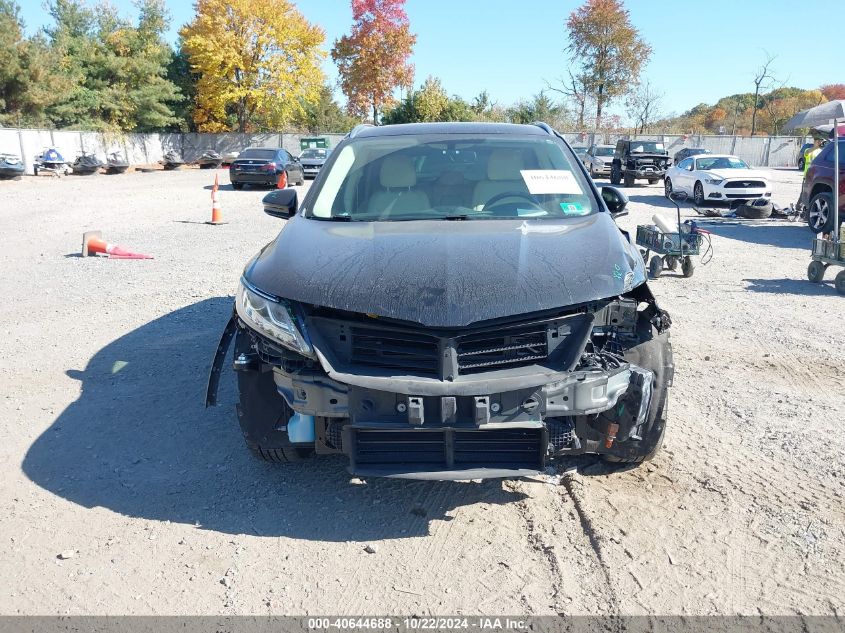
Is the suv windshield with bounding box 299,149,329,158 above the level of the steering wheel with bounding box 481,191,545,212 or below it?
below

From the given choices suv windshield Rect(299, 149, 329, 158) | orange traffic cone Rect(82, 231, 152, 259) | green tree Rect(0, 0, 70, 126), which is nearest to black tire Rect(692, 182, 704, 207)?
orange traffic cone Rect(82, 231, 152, 259)

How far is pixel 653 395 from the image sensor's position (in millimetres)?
3400

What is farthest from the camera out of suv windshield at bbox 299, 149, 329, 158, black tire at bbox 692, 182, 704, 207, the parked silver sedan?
suv windshield at bbox 299, 149, 329, 158

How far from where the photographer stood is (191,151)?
51.3m

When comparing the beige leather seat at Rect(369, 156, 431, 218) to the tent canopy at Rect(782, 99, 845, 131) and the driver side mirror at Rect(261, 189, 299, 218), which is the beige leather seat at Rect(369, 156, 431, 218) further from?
the tent canopy at Rect(782, 99, 845, 131)

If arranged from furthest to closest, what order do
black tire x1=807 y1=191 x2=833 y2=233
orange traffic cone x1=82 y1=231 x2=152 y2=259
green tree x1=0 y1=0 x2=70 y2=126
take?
green tree x1=0 y1=0 x2=70 y2=126
black tire x1=807 y1=191 x2=833 y2=233
orange traffic cone x1=82 y1=231 x2=152 y2=259

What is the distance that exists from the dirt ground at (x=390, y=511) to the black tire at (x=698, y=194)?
1354 cm

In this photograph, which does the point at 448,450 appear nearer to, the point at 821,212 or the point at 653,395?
the point at 653,395

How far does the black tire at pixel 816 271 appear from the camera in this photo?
884 centimetres

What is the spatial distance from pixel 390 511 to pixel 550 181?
7.26ft

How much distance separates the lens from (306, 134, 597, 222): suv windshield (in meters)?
4.20

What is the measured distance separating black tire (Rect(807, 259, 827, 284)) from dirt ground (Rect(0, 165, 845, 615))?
118 inches

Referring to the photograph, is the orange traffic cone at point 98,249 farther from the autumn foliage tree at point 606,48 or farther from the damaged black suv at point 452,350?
the autumn foliage tree at point 606,48

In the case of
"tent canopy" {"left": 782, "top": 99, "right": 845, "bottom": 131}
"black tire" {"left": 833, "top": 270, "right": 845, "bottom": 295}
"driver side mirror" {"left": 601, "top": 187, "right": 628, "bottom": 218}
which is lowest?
"black tire" {"left": 833, "top": 270, "right": 845, "bottom": 295}
